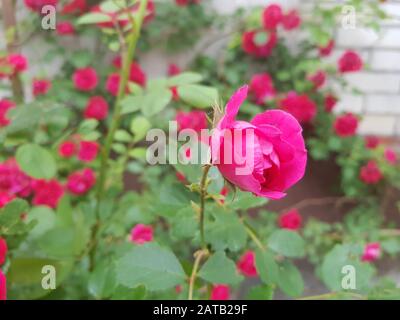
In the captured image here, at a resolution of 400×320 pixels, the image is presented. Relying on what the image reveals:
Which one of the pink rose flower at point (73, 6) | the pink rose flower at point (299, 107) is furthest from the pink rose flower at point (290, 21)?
the pink rose flower at point (73, 6)

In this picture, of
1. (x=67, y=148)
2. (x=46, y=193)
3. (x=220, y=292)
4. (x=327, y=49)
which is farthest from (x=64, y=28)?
(x=220, y=292)

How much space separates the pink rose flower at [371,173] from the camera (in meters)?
2.06

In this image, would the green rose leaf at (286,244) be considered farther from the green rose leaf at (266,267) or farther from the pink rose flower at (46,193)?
the pink rose flower at (46,193)

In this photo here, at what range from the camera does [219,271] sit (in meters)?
0.64

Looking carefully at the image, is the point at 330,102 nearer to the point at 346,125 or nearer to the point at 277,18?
the point at 346,125

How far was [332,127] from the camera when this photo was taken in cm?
223

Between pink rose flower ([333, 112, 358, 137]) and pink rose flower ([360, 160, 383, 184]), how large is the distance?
0.50 ft

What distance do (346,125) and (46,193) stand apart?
4.57 ft

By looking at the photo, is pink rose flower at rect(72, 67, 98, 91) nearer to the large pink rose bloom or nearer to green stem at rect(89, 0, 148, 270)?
green stem at rect(89, 0, 148, 270)

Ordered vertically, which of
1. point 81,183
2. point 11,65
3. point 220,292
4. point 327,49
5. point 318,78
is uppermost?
point 327,49

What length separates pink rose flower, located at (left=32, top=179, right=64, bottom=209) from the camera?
3.45 feet
